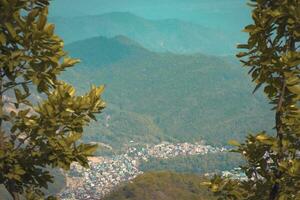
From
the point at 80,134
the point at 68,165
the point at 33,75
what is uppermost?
the point at 33,75

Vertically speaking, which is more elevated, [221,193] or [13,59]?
[13,59]

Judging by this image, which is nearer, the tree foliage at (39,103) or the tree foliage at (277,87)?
the tree foliage at (39,103)

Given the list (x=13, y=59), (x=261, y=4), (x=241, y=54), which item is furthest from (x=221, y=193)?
(x=13, y=59)

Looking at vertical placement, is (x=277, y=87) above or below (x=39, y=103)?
above

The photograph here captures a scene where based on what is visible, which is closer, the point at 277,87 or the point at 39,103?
the point at 39,103

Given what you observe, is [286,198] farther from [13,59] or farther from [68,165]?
[13,59]
